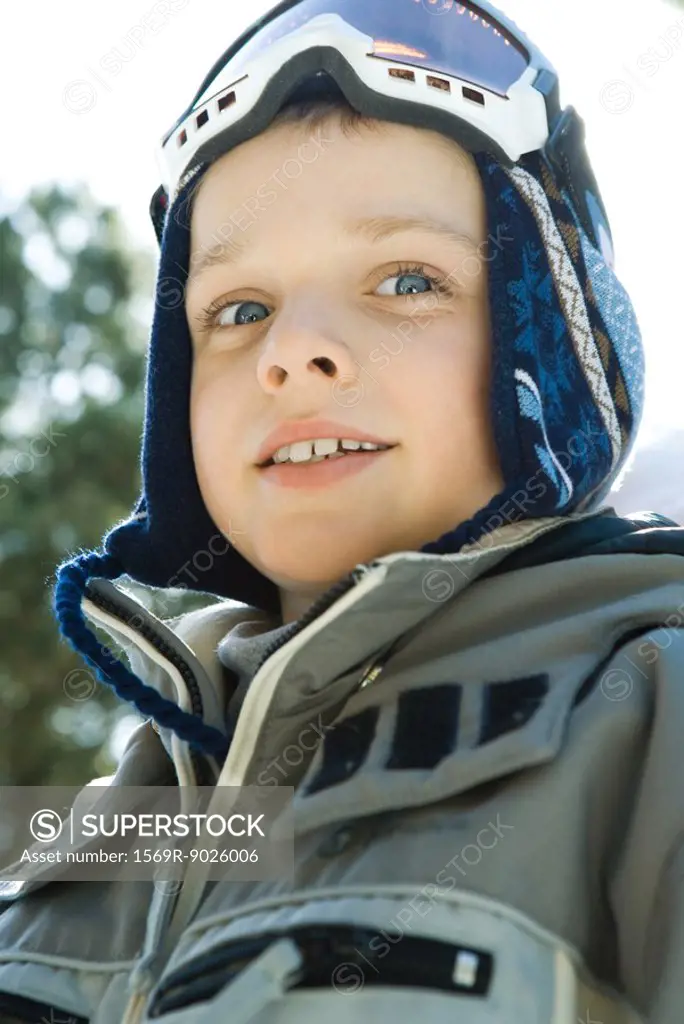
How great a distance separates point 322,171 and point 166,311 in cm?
37

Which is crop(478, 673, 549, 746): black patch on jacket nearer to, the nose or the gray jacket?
the gray jacket

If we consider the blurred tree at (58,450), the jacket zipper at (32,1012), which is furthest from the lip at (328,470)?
the blurred tree at (58,450)

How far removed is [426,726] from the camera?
1155 millimetres

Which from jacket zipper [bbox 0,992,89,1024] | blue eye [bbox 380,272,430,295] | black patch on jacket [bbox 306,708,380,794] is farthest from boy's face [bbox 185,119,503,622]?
jacket zipper [bbox 0,992,89,1024]

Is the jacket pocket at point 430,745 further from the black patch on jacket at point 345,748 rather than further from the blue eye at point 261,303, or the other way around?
the blue eye at point 261,303

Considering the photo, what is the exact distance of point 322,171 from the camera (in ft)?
4.84

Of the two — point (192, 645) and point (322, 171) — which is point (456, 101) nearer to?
point (322, 171)

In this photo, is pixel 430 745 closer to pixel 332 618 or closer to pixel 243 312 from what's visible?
pixel 332 618

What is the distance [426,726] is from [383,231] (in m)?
0.63

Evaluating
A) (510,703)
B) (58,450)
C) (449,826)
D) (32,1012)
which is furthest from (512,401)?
(58,450)

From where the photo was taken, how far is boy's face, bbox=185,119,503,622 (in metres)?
1.36

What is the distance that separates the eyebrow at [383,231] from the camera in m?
1.43

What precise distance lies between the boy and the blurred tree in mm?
5051

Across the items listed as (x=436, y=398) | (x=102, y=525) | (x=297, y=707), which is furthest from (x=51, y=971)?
(x=102, y=525)
